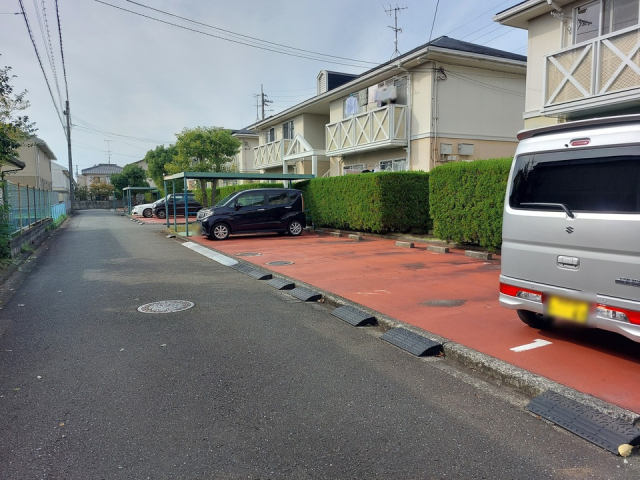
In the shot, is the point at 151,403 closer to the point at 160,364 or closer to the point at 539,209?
the point at 160,364

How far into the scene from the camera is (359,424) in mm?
3385

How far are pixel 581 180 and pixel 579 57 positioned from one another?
27.7ft

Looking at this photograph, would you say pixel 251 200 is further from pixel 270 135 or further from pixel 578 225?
pixel 270 135

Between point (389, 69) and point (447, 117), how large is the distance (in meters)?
3.00

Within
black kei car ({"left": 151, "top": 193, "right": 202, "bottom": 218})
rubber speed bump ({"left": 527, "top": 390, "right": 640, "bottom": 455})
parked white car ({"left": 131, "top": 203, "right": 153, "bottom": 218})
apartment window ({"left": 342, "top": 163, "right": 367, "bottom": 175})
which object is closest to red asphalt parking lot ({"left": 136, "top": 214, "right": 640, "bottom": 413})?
rubber speed bump ({"left": 527, "top": 390, "right": 640, "bottom": 455})

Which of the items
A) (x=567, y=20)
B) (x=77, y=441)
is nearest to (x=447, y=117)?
(x=567, y=20)

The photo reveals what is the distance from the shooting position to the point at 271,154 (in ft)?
97.4

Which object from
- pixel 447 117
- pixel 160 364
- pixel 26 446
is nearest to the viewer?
pixel 26 446

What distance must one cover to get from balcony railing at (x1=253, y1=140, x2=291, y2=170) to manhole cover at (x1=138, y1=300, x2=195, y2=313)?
70.7 feet

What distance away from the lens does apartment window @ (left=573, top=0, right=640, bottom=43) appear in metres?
10.8

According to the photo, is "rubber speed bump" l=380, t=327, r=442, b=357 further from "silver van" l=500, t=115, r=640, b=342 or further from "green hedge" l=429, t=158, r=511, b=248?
"green hedge" l=429, t=158, r=511, b=248

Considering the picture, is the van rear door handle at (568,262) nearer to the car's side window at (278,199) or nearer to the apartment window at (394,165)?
the car's side window at (278,199)

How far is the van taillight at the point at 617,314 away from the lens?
12.7 ft

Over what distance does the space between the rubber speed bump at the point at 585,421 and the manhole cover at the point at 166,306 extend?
15.9ft
